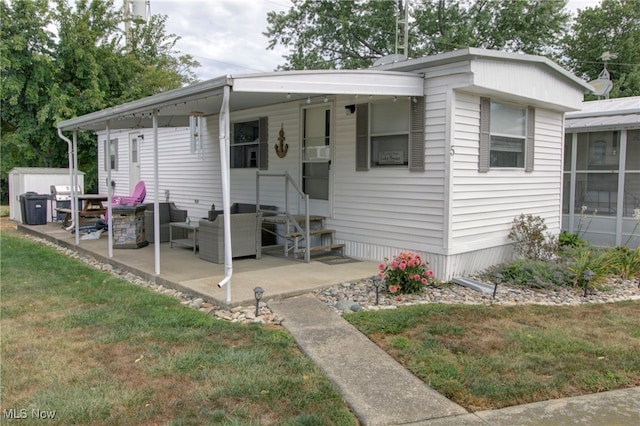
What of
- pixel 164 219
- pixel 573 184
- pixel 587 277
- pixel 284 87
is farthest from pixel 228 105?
pixel 573 184

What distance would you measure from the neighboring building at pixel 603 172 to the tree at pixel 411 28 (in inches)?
483

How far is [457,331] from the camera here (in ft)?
14.1

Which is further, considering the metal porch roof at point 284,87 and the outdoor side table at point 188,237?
the outdoor side table at point 188,237

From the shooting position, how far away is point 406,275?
5.58m

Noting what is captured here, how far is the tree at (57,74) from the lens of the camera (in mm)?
15727

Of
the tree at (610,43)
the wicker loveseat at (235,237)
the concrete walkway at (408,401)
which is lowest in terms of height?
the concrete walkway at (408,401)

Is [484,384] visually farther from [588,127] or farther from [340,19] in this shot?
[340,19]

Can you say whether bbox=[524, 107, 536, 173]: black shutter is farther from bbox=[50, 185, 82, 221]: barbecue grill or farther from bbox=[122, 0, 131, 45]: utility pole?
bbox=[122, 0, 131, 45]: utility pole

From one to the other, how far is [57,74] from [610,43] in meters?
23.8

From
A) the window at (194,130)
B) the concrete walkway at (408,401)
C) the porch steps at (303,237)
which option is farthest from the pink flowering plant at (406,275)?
the window at (194,130)

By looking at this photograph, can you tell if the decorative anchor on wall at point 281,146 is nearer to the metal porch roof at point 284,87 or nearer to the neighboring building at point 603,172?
the metal porch roof at point 284,87

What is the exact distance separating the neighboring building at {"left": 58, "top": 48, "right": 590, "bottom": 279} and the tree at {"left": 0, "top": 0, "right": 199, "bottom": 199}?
364 inches

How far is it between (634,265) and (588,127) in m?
3.17

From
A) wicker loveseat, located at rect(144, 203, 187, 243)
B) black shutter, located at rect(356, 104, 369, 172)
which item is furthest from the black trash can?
black shutter, located at rect(356, 104, 369, 172)
